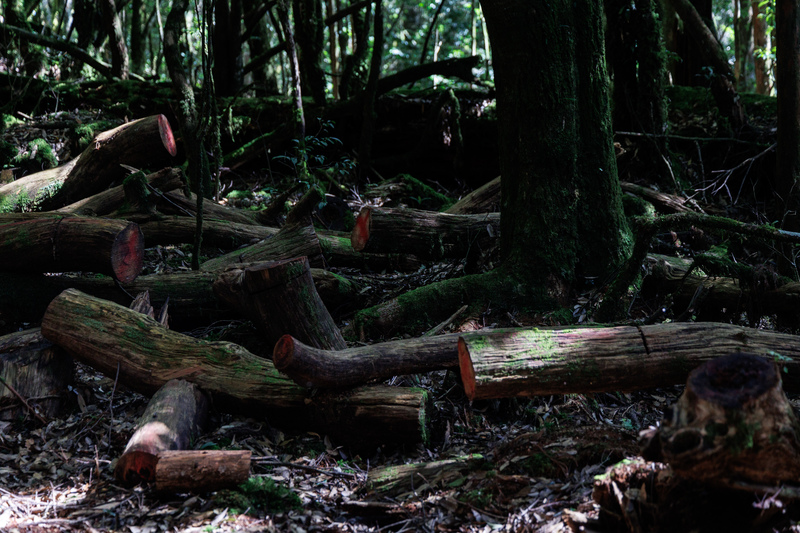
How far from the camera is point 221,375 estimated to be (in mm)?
4215

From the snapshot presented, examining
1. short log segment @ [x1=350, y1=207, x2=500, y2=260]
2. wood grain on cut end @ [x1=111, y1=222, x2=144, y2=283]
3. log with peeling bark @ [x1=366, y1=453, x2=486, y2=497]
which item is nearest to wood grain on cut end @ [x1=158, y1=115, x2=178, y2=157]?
wood grain on cut end @ [x1=111, y1=222, x2=144, y2=283]

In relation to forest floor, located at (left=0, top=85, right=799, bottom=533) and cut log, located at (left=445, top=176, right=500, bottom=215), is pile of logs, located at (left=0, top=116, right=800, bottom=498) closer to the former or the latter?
forest floor, located at (left=0, top=85, right=799, bottom=533)

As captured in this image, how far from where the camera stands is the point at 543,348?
362 centimetres

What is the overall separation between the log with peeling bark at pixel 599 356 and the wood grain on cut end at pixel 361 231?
2.63m

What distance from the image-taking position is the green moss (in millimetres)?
3229

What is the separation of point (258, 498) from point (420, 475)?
0.89m

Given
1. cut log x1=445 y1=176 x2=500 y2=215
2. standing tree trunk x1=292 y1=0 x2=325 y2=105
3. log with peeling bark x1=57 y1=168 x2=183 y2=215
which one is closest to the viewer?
log with peeling bark x1=57 y1=168 x2=183 y2=215

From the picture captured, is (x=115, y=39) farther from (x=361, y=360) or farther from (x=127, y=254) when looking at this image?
(x=361, y=360)

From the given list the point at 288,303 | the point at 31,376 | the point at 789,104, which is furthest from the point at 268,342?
the point at 789,104

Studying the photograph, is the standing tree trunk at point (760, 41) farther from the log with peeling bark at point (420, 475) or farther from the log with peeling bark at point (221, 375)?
the log with peeling bark at point (420, 475)

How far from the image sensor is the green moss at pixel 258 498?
323cm

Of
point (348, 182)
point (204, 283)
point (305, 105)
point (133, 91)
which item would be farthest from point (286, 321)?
point (133, 91)

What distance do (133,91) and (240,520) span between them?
924cm

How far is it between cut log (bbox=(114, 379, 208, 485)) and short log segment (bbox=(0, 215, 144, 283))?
1.52 m
